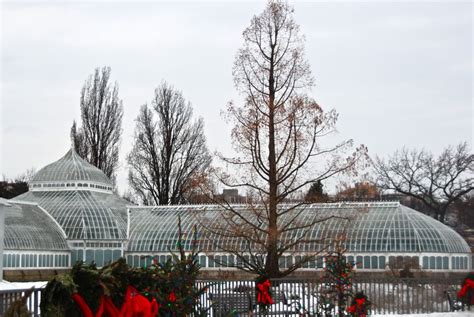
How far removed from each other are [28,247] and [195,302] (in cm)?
3715

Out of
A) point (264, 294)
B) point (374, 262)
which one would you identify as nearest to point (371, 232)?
point (374, 262)

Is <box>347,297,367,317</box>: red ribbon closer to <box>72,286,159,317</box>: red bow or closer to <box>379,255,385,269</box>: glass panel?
<box>72,286,159,317</box>: red bow

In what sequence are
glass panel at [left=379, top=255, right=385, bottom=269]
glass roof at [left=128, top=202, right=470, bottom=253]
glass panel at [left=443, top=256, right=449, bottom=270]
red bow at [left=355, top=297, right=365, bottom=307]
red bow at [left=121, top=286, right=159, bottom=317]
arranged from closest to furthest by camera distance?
1. red bow at [left=121, top=286, right=159, bottom=317]
2. red bow at [left=355, top=297, right=365, bottom=307]
3. glass panel at [left=443, top=256, right=449, bottom=270]
4. glass roof at [left=128, top=202, right=470, bottom=253]
5. glass panel at [left=379, top=255, right=385, bottom=269]

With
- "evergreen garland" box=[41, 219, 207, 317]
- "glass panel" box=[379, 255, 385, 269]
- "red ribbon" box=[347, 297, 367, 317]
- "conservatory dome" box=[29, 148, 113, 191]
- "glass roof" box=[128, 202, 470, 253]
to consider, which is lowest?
"red ribbon" box=[347, 297, 367, 317]

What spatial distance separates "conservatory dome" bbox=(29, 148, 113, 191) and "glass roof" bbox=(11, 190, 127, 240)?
1.90ft

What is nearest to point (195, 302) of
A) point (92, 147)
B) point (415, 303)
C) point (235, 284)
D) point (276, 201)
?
point (235, 284)

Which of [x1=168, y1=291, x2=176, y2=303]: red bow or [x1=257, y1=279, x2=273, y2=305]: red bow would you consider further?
[x1=257, y1=279, x2=273, y2=305]: red bow

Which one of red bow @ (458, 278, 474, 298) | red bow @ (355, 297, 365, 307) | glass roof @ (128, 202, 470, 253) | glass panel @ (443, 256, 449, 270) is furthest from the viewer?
glass roof @ (128, 202, 470, 253)

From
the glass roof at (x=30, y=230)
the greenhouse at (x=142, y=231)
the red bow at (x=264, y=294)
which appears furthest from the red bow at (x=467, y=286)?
the glass roof at (x=30, y=230)

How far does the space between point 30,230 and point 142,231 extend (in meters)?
8.18

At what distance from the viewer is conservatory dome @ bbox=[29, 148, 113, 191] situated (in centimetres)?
5806

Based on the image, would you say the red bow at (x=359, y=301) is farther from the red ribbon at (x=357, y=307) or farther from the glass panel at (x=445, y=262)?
the glass panel at (x=445, y=262)

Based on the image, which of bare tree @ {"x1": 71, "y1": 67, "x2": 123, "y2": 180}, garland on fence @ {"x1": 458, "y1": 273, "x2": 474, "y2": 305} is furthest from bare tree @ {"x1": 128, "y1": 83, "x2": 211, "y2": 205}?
garland on fence @ {"x1": 458, "y1": 273, "x2": 474, "y2": 305}

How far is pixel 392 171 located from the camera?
68500mm
